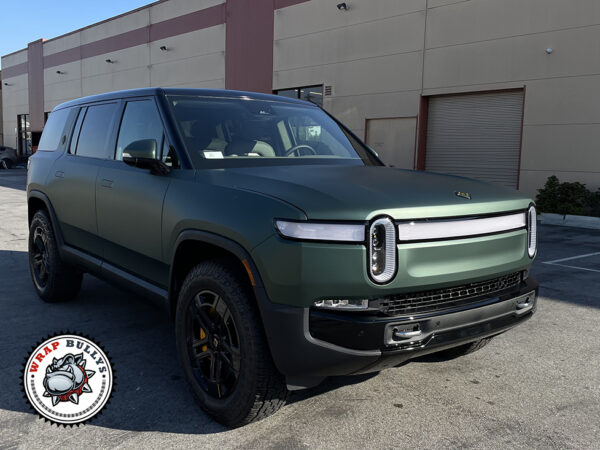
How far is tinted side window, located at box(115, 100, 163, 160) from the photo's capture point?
3621 millimetres

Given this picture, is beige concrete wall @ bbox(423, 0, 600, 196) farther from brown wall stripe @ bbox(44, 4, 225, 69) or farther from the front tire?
the front tire

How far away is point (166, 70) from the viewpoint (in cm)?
2883

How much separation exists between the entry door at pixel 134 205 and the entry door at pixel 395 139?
573 inches

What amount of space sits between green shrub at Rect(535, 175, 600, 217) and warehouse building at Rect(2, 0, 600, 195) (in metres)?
1.00

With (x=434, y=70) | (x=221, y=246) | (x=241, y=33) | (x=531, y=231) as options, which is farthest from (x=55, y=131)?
(x=241, y=33)

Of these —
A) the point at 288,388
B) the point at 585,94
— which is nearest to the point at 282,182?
the point at 288,388

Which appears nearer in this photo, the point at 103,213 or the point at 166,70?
the point at 103,213

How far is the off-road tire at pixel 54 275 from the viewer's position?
4883 mm

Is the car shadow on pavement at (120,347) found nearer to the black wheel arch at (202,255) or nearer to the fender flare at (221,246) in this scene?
the black wheel arch at (202,255)

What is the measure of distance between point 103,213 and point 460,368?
9.06 ft

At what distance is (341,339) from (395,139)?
16.8 m

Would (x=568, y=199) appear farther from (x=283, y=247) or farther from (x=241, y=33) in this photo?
(x=241, y=33)

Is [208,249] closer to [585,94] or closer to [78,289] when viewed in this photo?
[78,289]

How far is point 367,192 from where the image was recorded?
2.65 m
